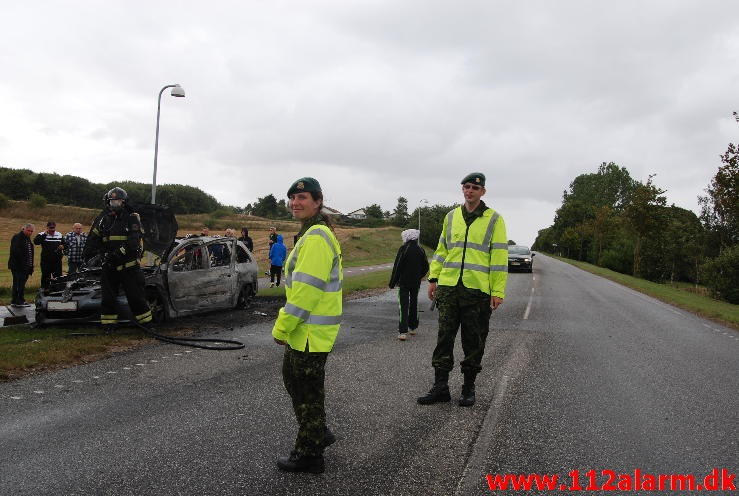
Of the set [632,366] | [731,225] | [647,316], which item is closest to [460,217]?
[632,366]

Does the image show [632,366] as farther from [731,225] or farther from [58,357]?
[731,225]

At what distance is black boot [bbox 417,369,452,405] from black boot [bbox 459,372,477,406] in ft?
0.50

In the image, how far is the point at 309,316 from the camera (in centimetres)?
331

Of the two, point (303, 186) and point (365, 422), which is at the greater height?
point (303, 186)

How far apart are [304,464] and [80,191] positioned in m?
74.3

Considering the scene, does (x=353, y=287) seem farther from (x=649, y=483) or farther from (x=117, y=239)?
(x=649, y=483)

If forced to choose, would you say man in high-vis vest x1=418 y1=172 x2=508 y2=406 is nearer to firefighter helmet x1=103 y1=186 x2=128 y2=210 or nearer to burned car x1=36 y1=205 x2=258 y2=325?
firefighter helmet x1=103 y1=186 x2=128 y2=210

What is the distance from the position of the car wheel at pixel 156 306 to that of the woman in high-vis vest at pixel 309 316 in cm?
642

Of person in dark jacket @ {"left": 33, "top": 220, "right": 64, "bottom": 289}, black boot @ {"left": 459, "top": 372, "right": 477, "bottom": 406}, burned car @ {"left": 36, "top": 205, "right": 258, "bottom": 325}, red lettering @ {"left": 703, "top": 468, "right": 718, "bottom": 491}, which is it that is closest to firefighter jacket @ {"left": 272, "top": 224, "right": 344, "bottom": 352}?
black boot @ {"left": 459, "top": 372, "right": 477, "bottom": 406}

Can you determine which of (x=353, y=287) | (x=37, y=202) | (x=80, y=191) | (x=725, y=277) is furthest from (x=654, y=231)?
(x=80, y=191)

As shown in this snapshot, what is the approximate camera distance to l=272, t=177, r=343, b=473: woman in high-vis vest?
10.5 ft

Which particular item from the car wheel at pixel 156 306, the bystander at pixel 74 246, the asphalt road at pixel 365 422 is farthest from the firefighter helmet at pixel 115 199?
the bystander at pixel 74 246

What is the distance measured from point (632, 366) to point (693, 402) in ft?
5.44

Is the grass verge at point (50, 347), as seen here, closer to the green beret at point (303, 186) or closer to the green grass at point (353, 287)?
the green beret at point (303, 186)
